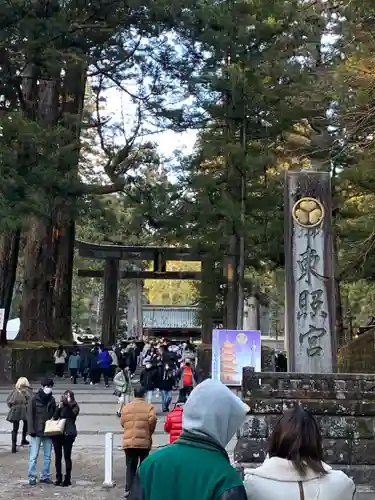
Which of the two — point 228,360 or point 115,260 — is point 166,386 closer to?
point 228,360

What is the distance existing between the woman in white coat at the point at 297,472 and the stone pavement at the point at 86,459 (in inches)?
233

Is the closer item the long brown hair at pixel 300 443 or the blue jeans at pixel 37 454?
the long brown hair at pixel 300 443

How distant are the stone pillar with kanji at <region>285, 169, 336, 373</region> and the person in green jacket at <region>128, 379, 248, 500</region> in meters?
8.54

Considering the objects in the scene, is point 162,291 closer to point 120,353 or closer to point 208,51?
point 120,353

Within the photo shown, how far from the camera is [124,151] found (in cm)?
2248

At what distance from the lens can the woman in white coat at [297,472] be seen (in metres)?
2.39

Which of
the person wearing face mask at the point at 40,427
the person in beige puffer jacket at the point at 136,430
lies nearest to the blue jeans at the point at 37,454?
the person wearing face mask at the point at 40,427

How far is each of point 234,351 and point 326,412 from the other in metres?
4.47

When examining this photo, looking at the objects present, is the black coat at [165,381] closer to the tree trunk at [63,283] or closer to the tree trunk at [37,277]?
the tree trunk at [37,277]

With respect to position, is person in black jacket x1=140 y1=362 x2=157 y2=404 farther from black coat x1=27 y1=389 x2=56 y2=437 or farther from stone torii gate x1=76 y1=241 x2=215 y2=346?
stone torii gate x1=76 y1=241 x2=215 y2=346

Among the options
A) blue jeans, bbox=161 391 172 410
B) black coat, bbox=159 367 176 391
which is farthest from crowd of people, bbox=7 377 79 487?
blue jeans, bbox=161 391 172 410

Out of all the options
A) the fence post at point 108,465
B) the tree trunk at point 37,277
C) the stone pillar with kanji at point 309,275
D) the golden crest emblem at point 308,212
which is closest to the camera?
the fence post at point 108,465

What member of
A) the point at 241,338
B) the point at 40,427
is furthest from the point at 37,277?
the point at 40,427

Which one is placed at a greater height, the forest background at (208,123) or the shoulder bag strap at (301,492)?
the forest background at (208,123)
